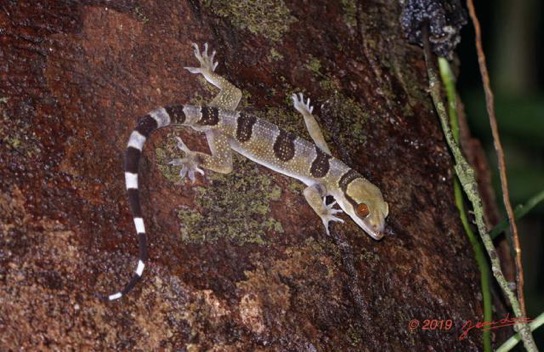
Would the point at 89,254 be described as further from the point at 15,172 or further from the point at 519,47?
the point at 519,47

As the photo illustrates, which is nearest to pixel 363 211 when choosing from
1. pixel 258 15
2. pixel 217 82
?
pixel 217 82

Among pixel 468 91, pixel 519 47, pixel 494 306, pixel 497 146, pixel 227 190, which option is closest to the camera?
pixel 227 190

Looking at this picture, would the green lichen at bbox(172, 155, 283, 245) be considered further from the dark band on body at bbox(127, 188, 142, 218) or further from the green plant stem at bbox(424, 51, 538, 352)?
the green plant stem at bbox(424, 51, 538, 352)

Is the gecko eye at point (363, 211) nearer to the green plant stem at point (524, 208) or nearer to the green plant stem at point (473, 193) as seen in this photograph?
the green plant stem at point (473, 193)

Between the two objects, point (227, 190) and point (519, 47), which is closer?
point (227, 190)

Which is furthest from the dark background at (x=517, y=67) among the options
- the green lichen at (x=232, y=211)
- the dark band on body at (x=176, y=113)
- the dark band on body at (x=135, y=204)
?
the dark band on body at (x=135, y=204)

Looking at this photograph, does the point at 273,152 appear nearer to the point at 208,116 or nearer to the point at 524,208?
the point at 208,116

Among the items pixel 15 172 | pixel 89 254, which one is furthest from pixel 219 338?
pixel 15 172
